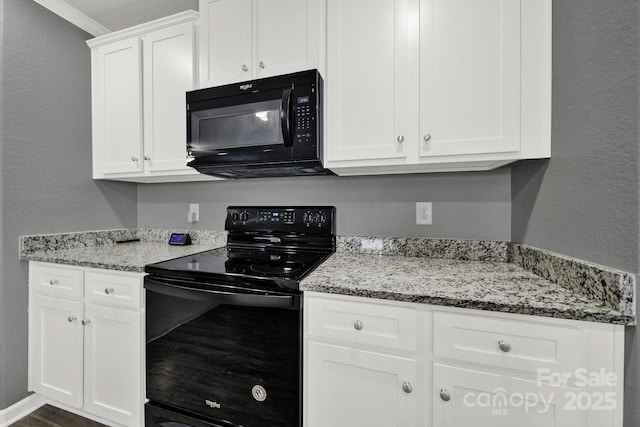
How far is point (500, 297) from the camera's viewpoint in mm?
874

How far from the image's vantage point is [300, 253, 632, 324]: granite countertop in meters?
0.80

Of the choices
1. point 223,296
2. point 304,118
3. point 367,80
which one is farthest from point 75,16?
point 223,296

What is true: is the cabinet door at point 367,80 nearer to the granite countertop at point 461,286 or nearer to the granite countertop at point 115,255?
the granite countertop at point 461,286

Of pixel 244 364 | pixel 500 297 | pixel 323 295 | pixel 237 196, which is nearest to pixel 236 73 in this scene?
pixel 237 196

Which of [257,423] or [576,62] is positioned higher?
[576,62]

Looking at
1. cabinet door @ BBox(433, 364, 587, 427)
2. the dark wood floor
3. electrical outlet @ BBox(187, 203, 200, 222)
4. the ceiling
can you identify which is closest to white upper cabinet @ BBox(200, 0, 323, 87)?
the ceiling

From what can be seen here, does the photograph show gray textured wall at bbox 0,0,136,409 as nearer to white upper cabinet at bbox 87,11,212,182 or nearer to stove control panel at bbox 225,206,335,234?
white upper cabinet at bbox 87,11,212,182

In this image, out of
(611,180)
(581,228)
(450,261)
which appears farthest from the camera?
(450,261)

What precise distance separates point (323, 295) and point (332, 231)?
0.69 m

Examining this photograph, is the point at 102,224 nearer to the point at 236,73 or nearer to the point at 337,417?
the point at 236,73

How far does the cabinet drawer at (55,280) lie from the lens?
150cm

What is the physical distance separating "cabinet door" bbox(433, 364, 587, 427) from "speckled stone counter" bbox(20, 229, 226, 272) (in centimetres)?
141

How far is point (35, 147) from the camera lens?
1.70 meters

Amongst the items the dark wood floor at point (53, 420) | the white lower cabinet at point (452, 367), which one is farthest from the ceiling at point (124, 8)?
the dark wood floor at point (53, 420)
